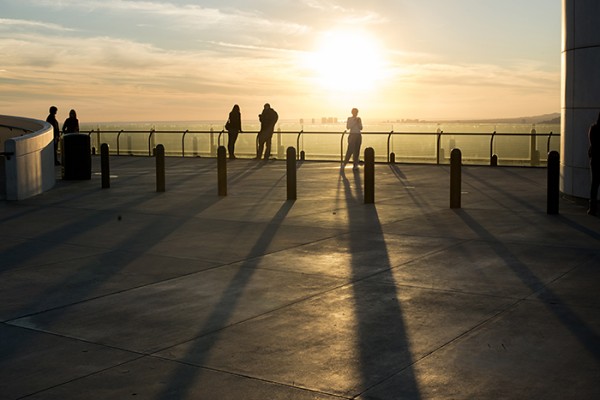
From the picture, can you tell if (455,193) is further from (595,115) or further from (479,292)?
(479,292)

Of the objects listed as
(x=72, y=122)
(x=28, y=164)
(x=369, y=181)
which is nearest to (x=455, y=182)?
(x=369, y=181)

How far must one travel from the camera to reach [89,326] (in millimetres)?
6465

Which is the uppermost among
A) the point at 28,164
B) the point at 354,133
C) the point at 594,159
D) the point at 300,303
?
the point at 354,133

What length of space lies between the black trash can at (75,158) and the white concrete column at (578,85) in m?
12.4

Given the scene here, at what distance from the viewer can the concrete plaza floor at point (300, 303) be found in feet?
16.9

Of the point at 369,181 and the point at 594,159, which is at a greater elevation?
the point at 594,159

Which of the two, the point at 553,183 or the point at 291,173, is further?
the point at 291,173

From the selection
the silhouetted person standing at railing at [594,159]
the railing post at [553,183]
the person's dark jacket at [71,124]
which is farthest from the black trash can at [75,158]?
the silhouetted person standing at railing at [594,159]

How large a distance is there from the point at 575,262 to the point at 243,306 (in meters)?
4.22

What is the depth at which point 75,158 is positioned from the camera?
2102 cm

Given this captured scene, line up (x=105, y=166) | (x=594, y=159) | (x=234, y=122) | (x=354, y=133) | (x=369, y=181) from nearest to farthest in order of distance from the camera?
(x=594, y=159)
(x=369, y=181)
(x=105, y=166)
(x=354, y=133)
(x=234, y=122)

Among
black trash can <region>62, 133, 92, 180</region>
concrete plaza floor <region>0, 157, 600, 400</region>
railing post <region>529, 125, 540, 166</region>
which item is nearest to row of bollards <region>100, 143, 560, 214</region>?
concrete plaza floor <region>0, 157, 600, 400</region>

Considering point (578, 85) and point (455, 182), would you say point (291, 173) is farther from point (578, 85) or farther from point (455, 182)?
point (578, 85)

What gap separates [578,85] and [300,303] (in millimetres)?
9503
